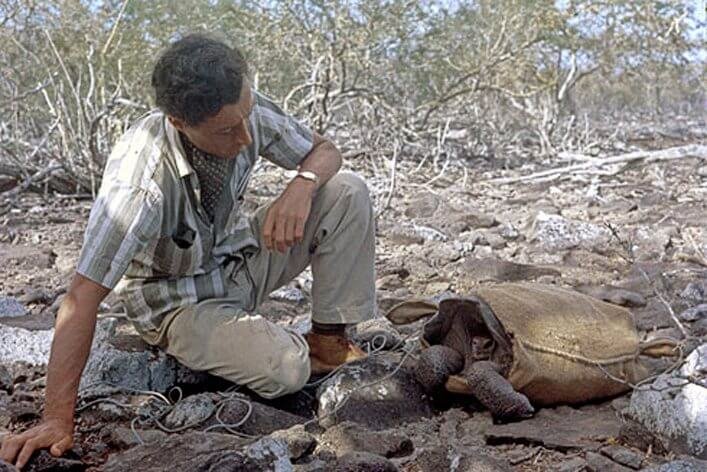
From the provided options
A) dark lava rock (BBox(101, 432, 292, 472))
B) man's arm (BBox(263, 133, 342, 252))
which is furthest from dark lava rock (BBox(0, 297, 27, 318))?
dark lava rock (BBox(101, 432, 292, 472))

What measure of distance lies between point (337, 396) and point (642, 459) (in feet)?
2.97

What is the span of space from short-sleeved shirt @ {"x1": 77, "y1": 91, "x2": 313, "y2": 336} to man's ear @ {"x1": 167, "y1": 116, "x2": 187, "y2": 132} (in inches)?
2.0

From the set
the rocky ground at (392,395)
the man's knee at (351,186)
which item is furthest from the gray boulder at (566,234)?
the man's knee at (351,186)

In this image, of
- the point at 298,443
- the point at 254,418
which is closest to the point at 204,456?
the point at 298,443

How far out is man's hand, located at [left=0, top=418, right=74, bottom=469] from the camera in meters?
2.26

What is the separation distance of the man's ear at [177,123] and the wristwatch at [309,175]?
58 cm

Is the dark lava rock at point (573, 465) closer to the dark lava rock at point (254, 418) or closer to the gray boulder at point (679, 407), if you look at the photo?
the gray boulder at point (679, 407)

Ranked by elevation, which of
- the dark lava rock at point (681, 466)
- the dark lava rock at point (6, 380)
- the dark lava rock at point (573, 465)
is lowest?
the dark lava rock at point (6, 380)

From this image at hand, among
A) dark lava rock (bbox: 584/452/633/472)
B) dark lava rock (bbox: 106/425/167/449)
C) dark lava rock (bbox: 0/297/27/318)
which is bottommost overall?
dark lava rock (bbox: 0/297/27/318)

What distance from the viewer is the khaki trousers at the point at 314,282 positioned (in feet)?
9.50

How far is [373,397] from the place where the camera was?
287cm

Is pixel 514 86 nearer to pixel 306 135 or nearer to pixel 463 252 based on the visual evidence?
pixel 463 252

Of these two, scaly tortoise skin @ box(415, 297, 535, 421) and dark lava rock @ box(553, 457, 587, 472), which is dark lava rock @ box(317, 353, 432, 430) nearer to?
scaly tortoise skin @ box(415, 297, 535, 421)

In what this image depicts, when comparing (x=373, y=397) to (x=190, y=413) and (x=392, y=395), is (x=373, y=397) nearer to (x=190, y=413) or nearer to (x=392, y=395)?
(x=392, y=395)
